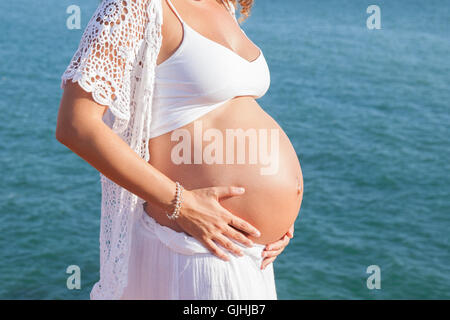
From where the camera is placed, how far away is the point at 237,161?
1584mm

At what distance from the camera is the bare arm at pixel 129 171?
4.40 ft

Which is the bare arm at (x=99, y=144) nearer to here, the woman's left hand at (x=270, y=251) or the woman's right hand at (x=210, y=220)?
the woman's right hand at (x=210, y=220)

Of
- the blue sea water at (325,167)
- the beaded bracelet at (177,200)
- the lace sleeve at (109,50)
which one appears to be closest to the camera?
the lace sleeve at (109,50)

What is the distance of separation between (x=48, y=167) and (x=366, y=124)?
5.63 meters

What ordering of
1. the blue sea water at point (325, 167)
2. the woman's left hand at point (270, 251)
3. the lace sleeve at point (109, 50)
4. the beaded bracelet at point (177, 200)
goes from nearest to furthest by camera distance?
the lace sleeve at point (109, 50)
the beaded bracelet at point (177, 200)
the woman's left hand at point (270, 251)
the blue sea water at point (325, 167)

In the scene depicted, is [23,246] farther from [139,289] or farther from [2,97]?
[139,289]

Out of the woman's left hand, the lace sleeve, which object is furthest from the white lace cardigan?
the woman's left hand

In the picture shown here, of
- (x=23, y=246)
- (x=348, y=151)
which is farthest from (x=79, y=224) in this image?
(x=348, y=151)

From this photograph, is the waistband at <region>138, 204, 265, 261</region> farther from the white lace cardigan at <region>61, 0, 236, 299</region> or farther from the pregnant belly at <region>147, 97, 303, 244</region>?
the white lace cardigan at <region>61, 0, 236, 299</region>

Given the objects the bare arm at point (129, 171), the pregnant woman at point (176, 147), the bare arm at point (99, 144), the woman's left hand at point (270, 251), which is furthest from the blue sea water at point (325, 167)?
the bare arm at point (99, 144)

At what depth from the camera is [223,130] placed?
153cm

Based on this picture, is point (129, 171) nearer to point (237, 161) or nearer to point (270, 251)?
point (237, 161)

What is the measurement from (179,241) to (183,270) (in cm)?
7

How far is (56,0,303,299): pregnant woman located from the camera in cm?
136
